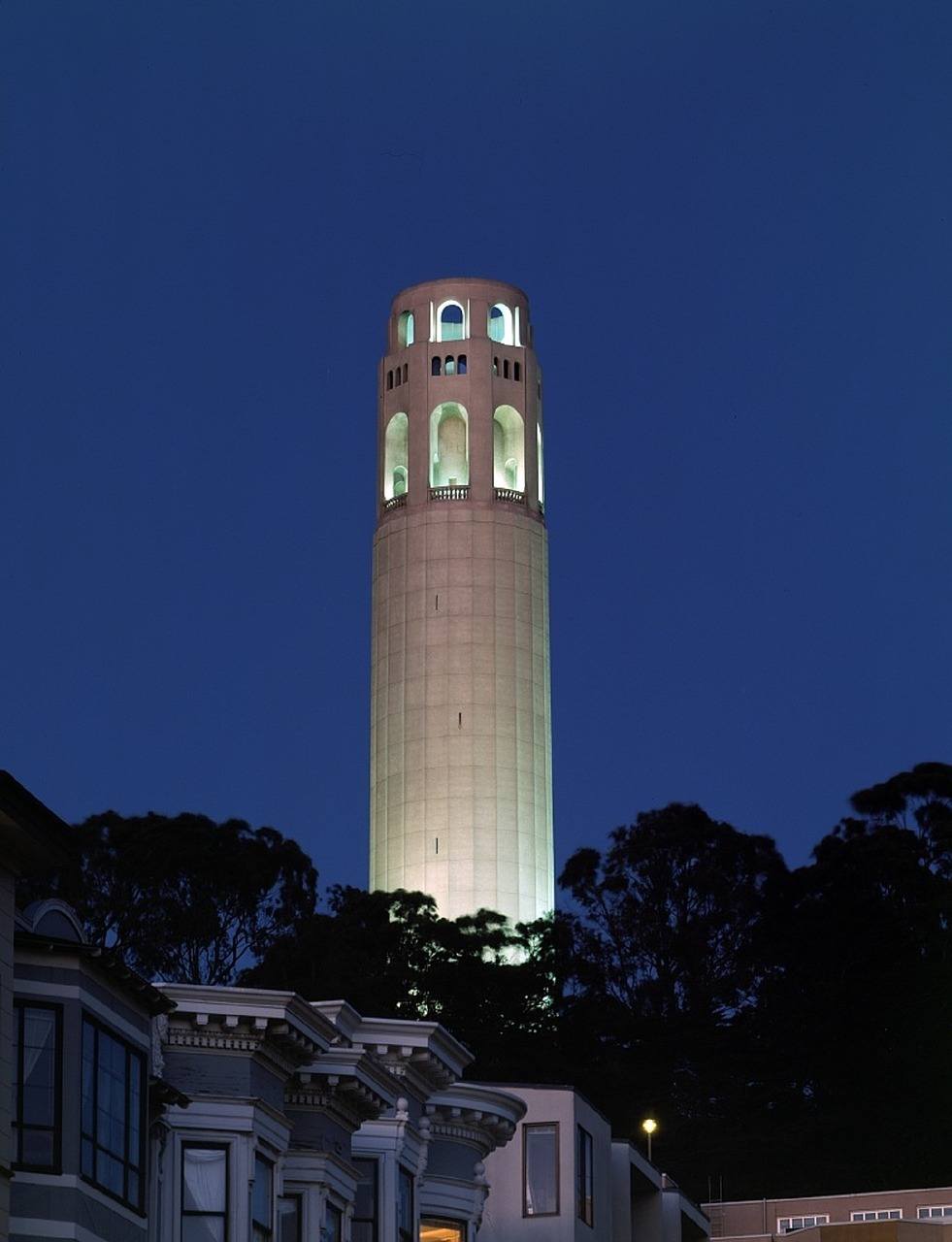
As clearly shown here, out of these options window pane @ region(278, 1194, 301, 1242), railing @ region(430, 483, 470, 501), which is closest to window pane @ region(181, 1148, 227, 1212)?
window pane @ region(278, 1194, 301, 1242)

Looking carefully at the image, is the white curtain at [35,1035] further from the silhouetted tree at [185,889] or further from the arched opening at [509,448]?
the arched opening at [509,448]

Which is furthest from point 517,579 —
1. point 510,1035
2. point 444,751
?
point 510,1035

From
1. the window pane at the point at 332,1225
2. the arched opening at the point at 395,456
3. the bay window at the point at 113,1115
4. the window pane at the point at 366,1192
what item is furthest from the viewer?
the arched opening at the point at 395,456

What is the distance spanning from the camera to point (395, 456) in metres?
168

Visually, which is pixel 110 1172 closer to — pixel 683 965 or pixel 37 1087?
pixel 37 1087

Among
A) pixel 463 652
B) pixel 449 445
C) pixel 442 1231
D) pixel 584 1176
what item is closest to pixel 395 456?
pixel 449 445

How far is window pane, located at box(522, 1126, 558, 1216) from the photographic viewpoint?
63094mm

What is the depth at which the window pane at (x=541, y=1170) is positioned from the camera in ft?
207

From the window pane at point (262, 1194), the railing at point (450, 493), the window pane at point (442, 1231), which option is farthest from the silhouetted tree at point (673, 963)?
the window pane at point (262, 1194)

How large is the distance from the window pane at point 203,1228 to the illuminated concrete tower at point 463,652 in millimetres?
112155

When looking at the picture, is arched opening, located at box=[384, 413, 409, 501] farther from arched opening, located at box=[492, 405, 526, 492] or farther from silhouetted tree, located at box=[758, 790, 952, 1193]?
silhouetted tree, located at box=[758, 790, 952, 1193]

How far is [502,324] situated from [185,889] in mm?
51191

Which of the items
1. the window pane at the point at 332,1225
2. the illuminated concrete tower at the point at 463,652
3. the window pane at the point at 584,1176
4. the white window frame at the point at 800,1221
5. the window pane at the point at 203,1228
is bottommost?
the window pane at the point at 203,1228

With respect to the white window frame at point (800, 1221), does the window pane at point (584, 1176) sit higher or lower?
lower
